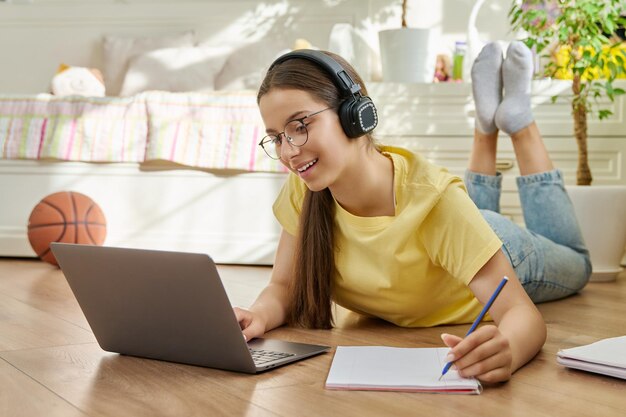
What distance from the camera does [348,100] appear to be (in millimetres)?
1374

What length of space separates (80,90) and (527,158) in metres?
2.14

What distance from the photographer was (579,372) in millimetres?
1319

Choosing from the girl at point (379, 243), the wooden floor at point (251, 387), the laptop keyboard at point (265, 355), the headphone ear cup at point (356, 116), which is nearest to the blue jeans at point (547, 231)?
the girl at point (379, 243)

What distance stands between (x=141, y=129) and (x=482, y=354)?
2.23 meters

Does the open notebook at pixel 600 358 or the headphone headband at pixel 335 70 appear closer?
the open notebook at pixel 600 358

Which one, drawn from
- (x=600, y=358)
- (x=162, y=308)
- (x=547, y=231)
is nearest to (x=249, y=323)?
(x=162, y=308)

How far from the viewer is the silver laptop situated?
46.6 inches

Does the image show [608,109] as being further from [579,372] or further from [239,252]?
[579,372]

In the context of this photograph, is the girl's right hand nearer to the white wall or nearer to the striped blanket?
the striped blanket

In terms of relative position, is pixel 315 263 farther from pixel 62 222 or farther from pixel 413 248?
pixel 62 222

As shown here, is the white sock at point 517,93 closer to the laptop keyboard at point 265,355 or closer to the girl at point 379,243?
the girl at point 379,243

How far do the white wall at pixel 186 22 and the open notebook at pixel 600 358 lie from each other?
257 cm

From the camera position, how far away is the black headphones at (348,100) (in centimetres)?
137

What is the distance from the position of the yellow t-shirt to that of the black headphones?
0.65ft
